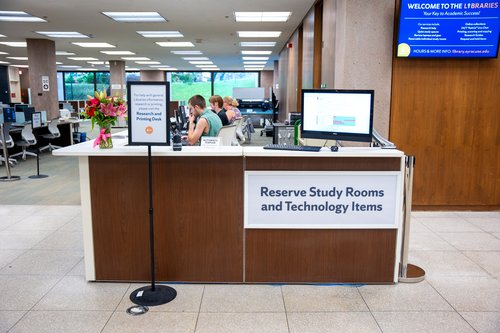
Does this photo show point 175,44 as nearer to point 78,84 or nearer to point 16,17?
point 16,17

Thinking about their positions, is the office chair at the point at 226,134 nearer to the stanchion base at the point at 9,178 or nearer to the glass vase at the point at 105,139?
the glass vase at the point at 105,139

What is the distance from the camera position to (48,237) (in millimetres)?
4316

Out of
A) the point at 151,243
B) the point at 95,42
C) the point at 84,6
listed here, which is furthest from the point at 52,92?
the point at 151,243

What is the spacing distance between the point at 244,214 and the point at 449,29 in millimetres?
3220

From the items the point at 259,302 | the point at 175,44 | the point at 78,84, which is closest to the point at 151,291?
the point at 259,302

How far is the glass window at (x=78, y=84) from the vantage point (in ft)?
86.5

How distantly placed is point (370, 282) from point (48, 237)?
300 cm

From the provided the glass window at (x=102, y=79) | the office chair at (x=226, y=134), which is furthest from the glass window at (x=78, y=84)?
the office chair at (x=226, y=134)

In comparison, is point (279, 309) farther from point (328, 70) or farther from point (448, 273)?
point (328, 70)

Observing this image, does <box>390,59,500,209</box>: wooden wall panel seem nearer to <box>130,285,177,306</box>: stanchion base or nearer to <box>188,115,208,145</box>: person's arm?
<box>188,115,208,145</box>: person's arm

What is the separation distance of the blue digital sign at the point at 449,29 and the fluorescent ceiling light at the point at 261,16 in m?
4.35

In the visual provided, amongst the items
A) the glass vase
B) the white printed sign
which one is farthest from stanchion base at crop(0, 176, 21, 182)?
the white printed sign

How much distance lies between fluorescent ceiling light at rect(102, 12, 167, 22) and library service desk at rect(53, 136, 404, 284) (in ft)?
20.1

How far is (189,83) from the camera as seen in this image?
86.1 ft
